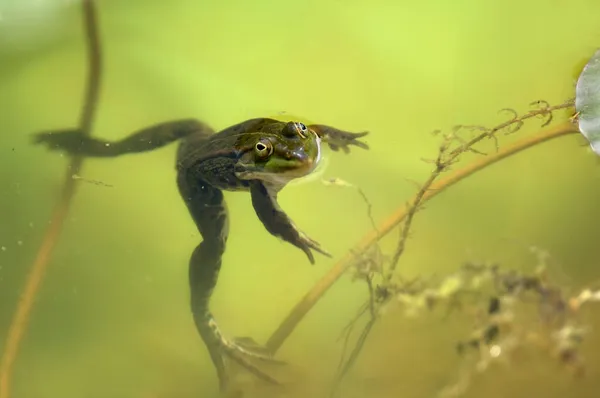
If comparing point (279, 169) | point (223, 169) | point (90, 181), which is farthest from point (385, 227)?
point (90, 181)

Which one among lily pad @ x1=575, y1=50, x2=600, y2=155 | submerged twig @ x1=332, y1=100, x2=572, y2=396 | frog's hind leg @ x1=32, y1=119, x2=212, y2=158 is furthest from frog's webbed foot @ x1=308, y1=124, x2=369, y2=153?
lily pad @ x1=575, y1=50, x2=600, y2=155

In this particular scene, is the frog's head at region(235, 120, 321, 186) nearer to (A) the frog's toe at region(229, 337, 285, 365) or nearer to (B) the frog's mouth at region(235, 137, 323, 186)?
(B) the frog's mouth at region(235, 137, 323, 186)

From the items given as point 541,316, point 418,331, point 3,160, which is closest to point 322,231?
point 418,331

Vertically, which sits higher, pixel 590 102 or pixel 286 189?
pixel 590 102

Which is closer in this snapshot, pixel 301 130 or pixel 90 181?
pixel 301 130

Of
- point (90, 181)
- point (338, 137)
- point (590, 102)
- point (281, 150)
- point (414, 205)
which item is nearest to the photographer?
point (281, 150)

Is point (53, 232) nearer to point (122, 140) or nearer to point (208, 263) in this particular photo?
point (122, 140)

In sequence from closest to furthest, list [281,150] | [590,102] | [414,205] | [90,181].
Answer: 1. [281,150]
2. [590,102]
3. [414,205]
4. [90,181]
